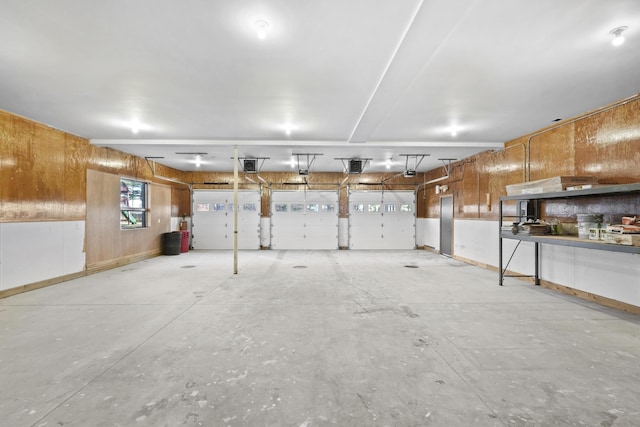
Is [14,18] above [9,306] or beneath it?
above

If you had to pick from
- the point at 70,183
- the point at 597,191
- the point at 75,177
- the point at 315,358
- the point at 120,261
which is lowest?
the point at 315,358

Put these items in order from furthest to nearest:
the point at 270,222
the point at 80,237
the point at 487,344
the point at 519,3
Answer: the point at 270,222
the point at 80,237
the point at 487,344
the point at 519,3

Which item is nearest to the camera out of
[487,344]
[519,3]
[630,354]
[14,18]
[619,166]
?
[519,3]

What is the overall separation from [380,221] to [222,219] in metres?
6.33

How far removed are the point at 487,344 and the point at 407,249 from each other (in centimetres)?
838

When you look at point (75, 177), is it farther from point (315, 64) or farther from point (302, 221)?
point (302, 221)

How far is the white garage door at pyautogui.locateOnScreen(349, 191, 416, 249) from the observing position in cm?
1116

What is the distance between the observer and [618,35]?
2.62 metres

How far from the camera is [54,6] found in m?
2.33

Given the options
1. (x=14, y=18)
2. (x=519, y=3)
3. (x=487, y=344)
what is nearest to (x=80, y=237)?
(x=14, y=18)

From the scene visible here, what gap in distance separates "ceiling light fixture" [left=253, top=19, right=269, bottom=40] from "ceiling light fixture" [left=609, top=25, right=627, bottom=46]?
322 cm

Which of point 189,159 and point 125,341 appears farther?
point 189,159

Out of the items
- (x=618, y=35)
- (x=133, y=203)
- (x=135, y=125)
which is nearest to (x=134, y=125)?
(x=135, y=125)

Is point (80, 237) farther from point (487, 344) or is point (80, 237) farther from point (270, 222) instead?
point (487, 344)
